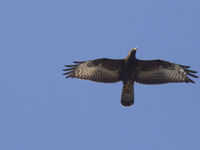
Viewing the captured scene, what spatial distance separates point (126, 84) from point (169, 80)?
1557mm

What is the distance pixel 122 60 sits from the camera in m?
11.3

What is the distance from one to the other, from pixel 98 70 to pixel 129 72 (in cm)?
112

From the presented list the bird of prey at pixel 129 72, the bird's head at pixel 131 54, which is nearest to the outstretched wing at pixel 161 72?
the bird of prey at pixel 129 72

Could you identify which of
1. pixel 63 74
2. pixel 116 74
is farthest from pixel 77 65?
pixel 116 74

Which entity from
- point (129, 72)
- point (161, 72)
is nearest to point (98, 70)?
point (129, 72)

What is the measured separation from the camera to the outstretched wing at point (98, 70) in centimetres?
1153

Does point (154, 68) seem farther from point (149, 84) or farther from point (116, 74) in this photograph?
point (116, 74)

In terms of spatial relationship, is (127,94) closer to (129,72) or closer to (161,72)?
(129,72)

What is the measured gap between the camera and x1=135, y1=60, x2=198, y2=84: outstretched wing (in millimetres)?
11555

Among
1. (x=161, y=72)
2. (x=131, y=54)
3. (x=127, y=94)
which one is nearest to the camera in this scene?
(x=131, y=54)

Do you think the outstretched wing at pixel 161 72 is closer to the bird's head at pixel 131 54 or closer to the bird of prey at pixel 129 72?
the bird of prey at pixel 129 72

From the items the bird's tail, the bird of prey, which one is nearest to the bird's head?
the bird of prey

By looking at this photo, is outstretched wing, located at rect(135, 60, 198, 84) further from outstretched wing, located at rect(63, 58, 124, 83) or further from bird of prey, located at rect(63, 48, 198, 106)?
outstretched wing, located at rect(63, 58, 124, 83)

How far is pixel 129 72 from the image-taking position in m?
11.5
